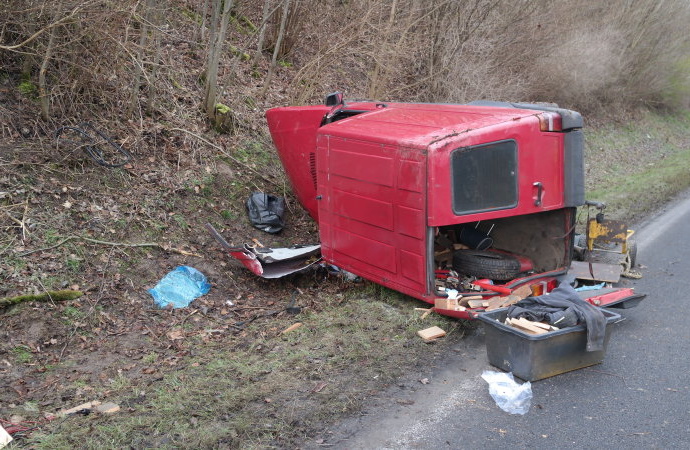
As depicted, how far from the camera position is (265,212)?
898 centimetres

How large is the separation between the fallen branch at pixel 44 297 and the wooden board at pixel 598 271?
5402 mm

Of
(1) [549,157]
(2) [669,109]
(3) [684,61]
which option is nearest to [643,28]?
(3) [684,61]

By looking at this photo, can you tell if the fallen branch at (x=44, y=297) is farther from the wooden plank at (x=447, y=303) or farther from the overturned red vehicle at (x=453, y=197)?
the wooden plank at (x=447, y=303)

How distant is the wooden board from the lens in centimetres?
732

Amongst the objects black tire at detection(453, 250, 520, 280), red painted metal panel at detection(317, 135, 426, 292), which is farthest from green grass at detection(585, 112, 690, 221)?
red painted metal panel at detection(317, 135, 426, 292)

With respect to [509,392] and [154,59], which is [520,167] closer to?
[509,392]

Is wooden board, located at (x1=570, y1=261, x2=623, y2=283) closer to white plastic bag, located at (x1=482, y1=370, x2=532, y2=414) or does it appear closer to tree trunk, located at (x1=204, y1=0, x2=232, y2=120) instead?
white plastic bag, located at (x1=482, y1=370, x2=532, y2=414)

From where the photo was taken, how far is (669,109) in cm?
2797

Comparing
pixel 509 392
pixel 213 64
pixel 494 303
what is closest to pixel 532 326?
pixel 509 392

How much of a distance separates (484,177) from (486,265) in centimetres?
117

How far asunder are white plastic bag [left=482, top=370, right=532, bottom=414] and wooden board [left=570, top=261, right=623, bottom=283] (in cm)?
249

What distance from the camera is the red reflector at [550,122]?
636cm

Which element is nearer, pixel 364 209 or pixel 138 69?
pixel 364 209

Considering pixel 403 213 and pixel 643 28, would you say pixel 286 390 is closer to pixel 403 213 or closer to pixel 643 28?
pixel 403 213
